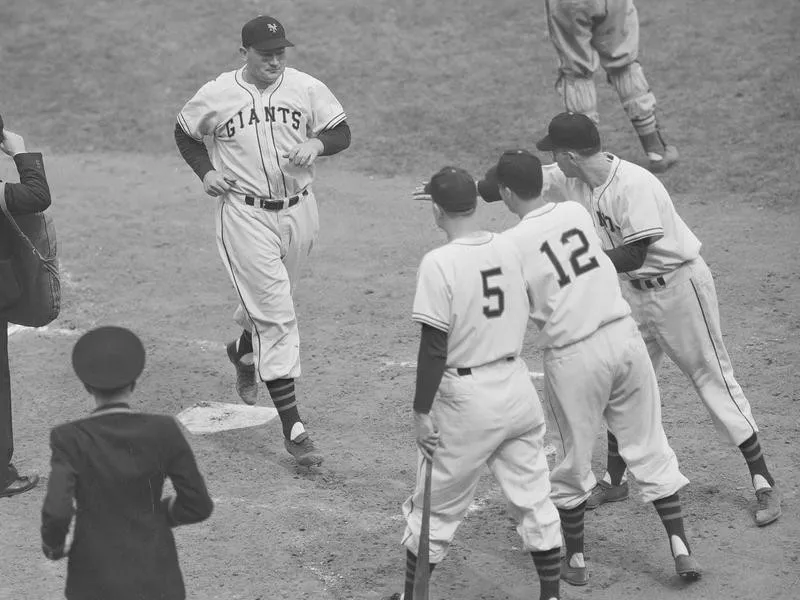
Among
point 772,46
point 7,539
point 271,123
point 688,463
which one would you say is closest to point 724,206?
point 772,46

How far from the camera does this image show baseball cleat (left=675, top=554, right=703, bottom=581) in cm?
558

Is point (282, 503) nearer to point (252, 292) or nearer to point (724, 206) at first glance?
point (252, 292)

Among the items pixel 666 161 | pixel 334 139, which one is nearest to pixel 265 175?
pixel 334 139

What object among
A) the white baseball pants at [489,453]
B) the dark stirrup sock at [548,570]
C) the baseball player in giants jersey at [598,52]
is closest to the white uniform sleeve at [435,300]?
the white baseball pants at [489,453]

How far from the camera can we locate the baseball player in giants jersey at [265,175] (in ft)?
22.8

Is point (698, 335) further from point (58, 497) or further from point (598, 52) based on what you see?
point (598, 52)

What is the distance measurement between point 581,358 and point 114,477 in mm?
2137

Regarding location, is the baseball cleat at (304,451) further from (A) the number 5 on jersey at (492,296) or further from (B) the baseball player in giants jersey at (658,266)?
(A) the number 5 on jersey at (492,296)

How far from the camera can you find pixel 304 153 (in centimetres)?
688

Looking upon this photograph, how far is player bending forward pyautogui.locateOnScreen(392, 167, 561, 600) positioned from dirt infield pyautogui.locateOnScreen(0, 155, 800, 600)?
2.07 ft

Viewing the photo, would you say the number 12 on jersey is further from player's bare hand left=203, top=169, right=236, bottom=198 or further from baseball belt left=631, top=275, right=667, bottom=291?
player's bare hand left=203, top=169, right=236, bottom=198

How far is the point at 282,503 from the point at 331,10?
9814mm

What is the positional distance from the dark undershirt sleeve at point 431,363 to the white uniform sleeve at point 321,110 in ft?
8.20

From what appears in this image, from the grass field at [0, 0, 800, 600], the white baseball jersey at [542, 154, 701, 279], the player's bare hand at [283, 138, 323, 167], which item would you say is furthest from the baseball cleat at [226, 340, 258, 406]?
the white baseball jersey at [542, 154, 701, 279]
